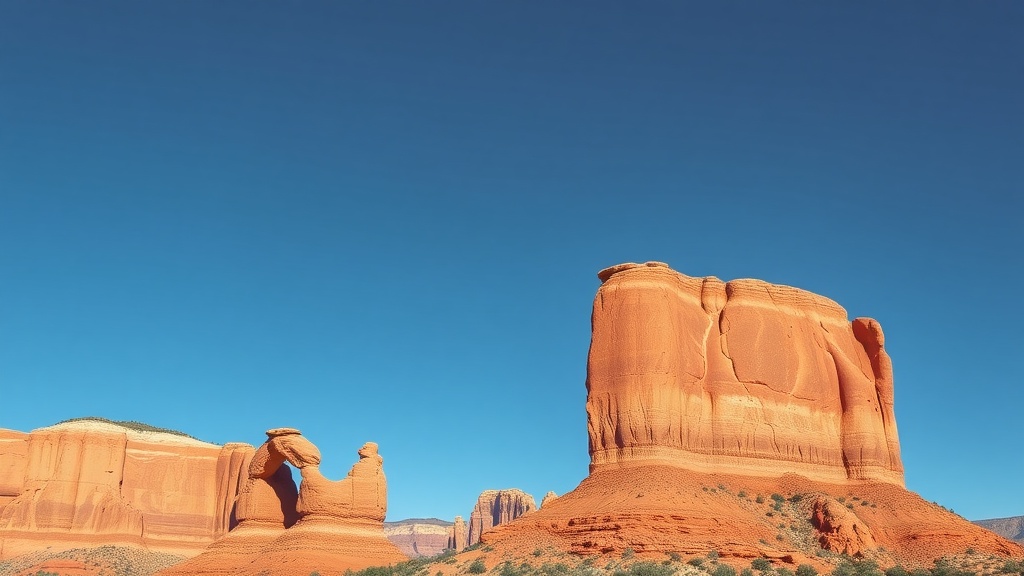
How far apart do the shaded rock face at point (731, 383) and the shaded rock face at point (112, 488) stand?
43.7 m

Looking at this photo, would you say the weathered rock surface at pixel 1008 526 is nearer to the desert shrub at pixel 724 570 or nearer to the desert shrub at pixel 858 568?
the desert shrub at pixel 858 568

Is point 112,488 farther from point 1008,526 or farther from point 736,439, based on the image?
point 1008,526

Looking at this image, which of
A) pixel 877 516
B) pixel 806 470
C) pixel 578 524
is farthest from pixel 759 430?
pixel 578 524

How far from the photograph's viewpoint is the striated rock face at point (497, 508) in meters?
151

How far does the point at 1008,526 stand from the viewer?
14688 cm

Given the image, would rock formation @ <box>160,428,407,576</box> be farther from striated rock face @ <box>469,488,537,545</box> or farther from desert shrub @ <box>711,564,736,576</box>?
striated rock face @ <box>469,488,537,545</box>

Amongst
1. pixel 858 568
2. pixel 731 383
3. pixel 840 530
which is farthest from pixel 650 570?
pixel 731 383

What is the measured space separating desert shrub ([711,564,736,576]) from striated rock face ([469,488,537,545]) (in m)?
113

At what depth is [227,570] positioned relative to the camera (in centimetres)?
5275

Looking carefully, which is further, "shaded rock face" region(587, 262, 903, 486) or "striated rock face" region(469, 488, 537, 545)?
"striated rock face" region(469, 488, 537, 545)

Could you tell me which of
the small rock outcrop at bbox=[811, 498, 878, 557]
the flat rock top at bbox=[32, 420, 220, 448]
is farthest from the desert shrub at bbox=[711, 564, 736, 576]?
the flat rock top at bbox=[32, 420, 220, 448]

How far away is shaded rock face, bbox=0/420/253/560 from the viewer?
72.5m

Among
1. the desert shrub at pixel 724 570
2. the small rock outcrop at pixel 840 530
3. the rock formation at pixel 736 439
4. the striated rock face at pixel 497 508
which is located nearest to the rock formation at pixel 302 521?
the rock formation at pixel 736 439

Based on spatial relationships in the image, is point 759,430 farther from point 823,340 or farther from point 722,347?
point 823,340
